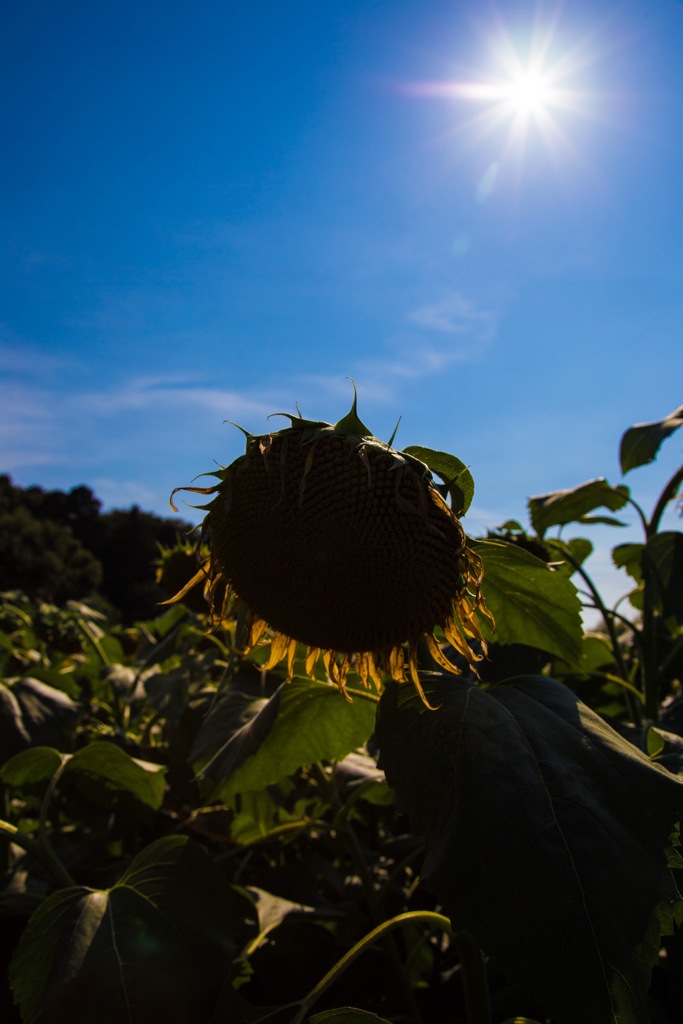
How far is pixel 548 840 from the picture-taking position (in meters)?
1.14

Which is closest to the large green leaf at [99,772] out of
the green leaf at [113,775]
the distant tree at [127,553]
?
the green leaf at [113,775]

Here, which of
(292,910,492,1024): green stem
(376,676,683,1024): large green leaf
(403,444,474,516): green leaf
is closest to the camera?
(376,676,683,1024): large green leaf

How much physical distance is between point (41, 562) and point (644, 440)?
41819 mm

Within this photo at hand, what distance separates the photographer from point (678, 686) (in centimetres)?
416

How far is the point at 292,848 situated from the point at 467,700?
214 cm

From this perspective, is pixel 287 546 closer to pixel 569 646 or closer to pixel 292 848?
pixel 569 646

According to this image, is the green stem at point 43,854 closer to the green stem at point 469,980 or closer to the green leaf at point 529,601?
the green stem at point 469,980

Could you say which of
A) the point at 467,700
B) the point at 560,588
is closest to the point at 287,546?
the point at 467,700

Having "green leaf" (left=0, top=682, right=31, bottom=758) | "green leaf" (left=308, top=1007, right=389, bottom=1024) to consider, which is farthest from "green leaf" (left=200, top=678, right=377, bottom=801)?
"green leaf" (left=0, top=682, right=31, bottom=758)

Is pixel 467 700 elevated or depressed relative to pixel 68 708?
elevated

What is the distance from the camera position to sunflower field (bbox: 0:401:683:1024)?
44.1 inches

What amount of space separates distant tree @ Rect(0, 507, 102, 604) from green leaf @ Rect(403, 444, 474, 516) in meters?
40.2

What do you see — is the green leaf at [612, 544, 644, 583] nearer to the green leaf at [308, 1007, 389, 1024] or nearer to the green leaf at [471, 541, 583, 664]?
the green leaf at [471, 541, 583, 664]

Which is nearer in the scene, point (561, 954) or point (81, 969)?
point (561, 954)
